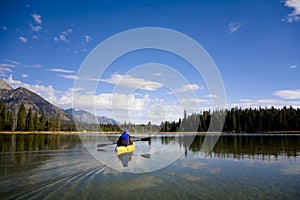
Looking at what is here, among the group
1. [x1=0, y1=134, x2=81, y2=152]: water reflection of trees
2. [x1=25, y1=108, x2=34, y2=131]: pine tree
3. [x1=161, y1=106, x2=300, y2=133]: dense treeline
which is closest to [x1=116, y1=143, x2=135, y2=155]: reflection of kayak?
[x1=0, y1=134, x2=81, y2=152]: water reflection of trees

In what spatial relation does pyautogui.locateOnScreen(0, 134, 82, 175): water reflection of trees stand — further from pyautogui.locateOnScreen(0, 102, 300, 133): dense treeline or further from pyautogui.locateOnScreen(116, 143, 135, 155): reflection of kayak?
pyautogui.locateOnScreen(0, 102, 300, 133): dense treeline

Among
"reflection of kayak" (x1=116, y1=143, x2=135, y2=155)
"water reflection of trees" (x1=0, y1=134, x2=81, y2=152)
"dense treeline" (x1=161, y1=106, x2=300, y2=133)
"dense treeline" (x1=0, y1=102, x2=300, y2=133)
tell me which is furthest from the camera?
"dense treeline" (x1=161, y1=106, x2=300, y2=133)

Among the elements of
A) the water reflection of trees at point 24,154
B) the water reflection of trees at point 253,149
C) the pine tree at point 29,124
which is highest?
the pine tree at point 29,124

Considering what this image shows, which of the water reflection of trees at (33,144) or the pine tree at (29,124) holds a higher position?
the pine tree at (29,124)

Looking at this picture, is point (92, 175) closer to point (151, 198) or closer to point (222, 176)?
point (151, 198)

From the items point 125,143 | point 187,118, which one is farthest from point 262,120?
point 125,143

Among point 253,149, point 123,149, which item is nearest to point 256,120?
point 253,149

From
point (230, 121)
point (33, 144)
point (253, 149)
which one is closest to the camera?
point (253, 149)

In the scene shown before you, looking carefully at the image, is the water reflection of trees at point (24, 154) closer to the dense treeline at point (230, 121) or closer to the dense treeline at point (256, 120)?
the dense treeline at point (230, 121)

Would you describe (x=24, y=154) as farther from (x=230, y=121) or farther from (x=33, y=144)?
(x=230, y=121)

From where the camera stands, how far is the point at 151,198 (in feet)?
35.3

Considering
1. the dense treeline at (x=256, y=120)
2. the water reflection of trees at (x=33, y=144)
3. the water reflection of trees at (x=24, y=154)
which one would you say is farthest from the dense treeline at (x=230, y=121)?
the water reflection of trees at (x=24, y=154)

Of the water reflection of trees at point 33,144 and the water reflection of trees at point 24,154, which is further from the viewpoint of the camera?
the water reflection of trees at point 33,144

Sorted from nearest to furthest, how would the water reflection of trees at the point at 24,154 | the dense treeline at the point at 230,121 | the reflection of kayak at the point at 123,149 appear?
the water reflection of trees at the point at 24,154 → the reflection of kayak at the point at 123,149 → the dense treeline at the point at 230,121
